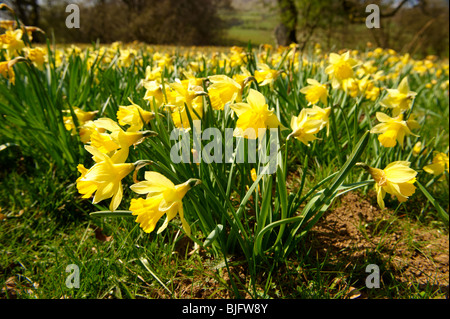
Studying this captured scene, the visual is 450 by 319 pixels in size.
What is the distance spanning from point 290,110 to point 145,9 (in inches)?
603

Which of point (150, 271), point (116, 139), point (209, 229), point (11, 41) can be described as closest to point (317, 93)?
point (209, 229)

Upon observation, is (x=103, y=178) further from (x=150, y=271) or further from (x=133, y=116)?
(x=150, y=271)

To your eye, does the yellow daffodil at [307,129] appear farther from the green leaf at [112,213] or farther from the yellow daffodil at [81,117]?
the yellow daffodil at [81,117]

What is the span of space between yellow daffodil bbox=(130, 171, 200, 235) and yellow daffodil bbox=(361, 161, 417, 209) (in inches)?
25.8

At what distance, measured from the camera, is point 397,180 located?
988 millimetres

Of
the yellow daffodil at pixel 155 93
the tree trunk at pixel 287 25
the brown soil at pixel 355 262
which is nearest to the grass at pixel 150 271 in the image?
the brown soil at pixel 355 262

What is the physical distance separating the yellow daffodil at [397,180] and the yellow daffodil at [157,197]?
0.65 m

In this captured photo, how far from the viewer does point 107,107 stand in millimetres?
1833

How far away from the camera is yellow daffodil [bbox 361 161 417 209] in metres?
0.98

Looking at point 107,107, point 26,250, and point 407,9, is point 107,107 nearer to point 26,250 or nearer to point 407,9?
point 26,250

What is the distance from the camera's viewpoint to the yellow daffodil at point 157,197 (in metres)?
0.87

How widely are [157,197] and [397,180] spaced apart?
32.4 inches

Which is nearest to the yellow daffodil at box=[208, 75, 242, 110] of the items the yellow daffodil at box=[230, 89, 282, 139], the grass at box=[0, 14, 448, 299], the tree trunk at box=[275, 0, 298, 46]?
the grass at box=[0, 14, 448, 299]

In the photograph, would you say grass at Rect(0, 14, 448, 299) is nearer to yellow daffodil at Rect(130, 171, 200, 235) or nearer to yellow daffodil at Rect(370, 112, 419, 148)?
yellow daffodil at Rect(130, 171, 200, 235)
